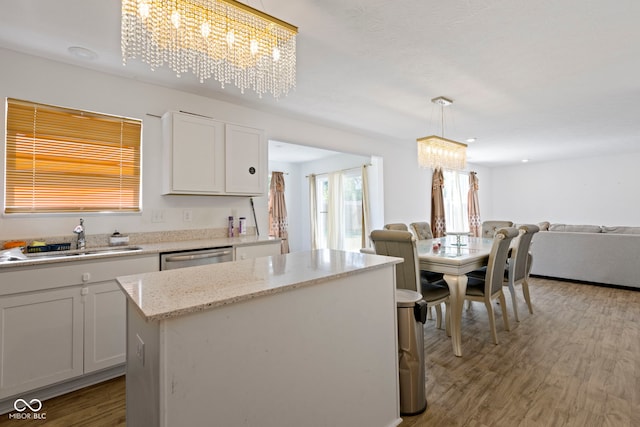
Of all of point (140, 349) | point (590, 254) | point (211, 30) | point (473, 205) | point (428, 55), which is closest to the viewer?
point (140, 349)

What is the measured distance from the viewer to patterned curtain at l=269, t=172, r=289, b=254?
6535 mm

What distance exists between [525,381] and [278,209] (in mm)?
5211

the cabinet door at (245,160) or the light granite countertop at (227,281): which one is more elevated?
the cabinet door at (245,160)

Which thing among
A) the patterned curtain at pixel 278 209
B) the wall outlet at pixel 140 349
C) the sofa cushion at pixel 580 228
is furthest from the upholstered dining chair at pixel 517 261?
the patterned curtain at pixel 278 209

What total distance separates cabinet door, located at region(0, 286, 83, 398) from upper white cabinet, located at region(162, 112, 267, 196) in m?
1.16

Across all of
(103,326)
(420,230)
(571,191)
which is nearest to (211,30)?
(103,326)

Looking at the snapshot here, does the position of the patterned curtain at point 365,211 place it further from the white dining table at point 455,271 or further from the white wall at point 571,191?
the white wall at point 571,191

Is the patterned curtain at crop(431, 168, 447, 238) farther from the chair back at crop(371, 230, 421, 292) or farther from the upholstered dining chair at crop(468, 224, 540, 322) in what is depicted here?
the chair back at crop(371, 230, 421, 292)

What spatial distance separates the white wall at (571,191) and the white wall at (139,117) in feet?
21.6

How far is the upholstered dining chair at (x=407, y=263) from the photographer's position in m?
2.57

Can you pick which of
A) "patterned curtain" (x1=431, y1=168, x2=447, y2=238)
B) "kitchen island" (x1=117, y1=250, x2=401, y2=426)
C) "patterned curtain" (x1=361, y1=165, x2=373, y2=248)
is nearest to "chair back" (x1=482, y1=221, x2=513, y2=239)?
"patterned curtain" (x1=431, y1=168, x2=447, y2=238)

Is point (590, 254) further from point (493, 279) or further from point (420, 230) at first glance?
point (493, 279)

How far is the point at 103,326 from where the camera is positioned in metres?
2.10

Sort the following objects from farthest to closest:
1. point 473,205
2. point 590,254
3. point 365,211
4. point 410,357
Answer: point 473,205 → point 365,211 → point 590,254 → point 410,357
